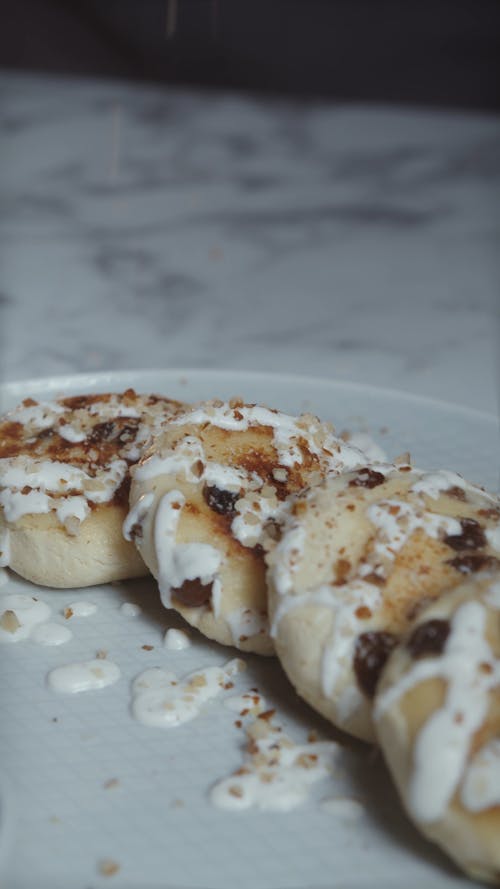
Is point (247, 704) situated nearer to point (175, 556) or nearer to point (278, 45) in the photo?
point (175, 556)

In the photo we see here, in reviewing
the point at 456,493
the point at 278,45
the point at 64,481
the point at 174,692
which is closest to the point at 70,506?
the point at 64,481

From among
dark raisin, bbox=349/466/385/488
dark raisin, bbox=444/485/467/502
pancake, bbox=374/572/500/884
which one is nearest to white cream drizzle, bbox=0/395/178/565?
dark raisin, bbox=349/466/385/488

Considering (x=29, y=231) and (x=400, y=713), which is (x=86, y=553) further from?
(x=29, y=231)

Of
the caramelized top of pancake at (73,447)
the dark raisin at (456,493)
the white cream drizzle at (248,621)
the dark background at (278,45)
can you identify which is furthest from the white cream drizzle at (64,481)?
the dark background at (278,45)

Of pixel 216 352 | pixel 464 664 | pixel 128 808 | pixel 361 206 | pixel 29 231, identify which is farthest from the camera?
pixel 361 206

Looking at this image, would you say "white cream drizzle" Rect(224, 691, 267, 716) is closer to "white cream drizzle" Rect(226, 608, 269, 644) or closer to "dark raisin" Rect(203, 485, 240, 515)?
"white cream drizzle" Rect(226, 608, 269, 644)

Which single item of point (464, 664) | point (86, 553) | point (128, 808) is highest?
point (464, 664)

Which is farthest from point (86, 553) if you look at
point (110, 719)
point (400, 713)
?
point (400, 713)
